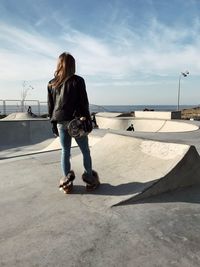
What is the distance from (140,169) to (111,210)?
1162mm

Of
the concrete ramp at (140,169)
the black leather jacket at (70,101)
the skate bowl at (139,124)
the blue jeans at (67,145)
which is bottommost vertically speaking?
the skate bowl at (139,124)

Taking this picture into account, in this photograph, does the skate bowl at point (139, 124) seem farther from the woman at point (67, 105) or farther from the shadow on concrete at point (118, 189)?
the woman at point (67, 105)

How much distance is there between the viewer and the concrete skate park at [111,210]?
2609 millimetres

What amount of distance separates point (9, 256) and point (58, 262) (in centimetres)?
41

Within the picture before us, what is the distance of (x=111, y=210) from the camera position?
3.52 m

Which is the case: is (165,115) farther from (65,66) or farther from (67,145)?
(65,66)

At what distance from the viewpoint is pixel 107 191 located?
4.06m

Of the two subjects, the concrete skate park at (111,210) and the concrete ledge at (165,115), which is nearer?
A: the concrete skate park at (111,210)

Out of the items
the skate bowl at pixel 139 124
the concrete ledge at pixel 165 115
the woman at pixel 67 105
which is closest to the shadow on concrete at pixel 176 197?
the woman at pixel 67 105

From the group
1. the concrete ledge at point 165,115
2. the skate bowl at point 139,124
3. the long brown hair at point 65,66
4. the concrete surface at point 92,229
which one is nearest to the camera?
the concrete surface at point 92,229

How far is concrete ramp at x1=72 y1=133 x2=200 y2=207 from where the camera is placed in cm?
394

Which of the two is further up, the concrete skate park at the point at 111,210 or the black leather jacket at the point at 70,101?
the black leather jacket at the point at 70,101

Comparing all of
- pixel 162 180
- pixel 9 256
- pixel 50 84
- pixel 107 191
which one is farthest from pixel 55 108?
pixel 9 256

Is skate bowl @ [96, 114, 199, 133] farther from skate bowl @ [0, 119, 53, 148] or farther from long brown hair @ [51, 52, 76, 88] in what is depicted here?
long brown hair @ [51, 52, 76, 88]
